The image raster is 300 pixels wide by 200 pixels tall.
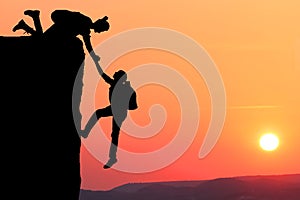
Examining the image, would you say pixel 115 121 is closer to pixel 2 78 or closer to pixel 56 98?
pixel 56 98

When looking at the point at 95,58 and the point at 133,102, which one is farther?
the point at 133,102

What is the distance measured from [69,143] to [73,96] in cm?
120

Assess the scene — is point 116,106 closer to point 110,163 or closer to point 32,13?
point 110,163

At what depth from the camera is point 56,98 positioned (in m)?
23.1

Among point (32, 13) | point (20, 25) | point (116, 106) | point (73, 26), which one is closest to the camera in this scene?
point (20, 25)

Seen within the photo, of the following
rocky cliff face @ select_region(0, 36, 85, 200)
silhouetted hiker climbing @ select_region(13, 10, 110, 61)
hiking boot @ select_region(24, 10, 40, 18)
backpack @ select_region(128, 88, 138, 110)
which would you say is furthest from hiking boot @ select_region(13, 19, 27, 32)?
backpack @ select_region(128, 88, 138, 110)

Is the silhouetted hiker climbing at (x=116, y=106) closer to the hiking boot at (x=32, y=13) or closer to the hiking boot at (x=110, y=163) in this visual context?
the hiking boot at (x=110, y=163)

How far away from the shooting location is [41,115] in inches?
898

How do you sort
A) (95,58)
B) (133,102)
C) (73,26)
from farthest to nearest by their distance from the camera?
1. (133,102)
2. (73,26)
3. (95,58)

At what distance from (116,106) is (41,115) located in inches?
79.0

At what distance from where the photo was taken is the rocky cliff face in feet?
73.3

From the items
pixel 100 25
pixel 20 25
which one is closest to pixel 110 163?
pixel 100 25

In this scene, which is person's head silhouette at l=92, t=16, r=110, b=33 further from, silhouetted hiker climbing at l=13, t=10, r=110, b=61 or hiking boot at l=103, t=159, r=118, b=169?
hiking boot at l=103, t=159, r=118, b=169

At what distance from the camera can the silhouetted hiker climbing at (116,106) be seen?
23438 mm
